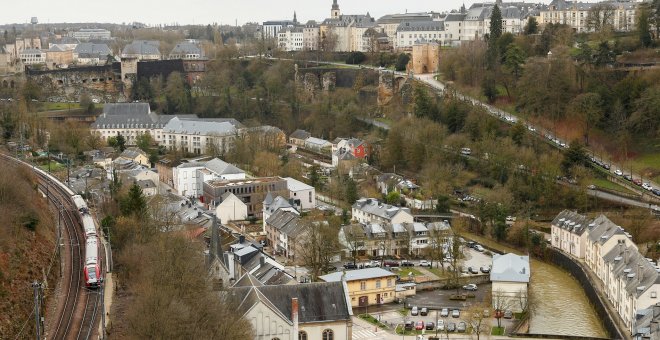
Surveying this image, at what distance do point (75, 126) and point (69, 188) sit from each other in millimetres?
17573

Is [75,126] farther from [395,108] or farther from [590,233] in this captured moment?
[590,233]

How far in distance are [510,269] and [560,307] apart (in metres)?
1.95

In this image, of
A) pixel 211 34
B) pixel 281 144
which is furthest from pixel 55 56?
pixel 281 144

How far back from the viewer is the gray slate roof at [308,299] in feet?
72.2

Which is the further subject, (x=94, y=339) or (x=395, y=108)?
(x=395, y=108)

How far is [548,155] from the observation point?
4159 cm

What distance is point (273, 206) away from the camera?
3806 cm

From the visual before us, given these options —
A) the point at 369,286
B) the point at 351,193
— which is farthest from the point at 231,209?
the point at 369,286

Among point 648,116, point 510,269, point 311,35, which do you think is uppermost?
point 311,35

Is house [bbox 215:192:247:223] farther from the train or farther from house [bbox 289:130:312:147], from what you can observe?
house [bbox 289:130:312:147]

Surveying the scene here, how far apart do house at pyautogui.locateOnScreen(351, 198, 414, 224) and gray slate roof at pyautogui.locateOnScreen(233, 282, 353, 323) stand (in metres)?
12.9

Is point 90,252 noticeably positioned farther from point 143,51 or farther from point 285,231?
point 143,51

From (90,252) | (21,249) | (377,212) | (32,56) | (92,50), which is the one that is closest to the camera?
(21,249)

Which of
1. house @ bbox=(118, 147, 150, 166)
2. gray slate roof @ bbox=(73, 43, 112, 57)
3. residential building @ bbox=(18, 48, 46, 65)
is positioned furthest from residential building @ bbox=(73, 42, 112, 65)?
house @ bbox=(118, 147, 150, 166)
